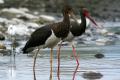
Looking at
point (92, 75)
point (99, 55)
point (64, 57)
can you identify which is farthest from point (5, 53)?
point (92, 75)

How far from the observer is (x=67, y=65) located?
1394 cm

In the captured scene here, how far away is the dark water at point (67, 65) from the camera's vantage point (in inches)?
476

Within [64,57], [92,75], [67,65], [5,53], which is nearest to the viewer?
[92,75]

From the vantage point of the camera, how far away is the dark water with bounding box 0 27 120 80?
39.7 feet

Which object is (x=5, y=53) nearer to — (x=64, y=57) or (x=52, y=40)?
(x=64, y=57)

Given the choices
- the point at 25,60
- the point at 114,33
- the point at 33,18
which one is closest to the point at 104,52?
the point at 25,60

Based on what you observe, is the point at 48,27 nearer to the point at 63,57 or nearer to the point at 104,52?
the point at 63,57

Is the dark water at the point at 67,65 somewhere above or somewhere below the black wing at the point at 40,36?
below

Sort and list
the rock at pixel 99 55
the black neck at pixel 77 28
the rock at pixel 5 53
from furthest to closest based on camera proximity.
→ the rock at pixel 5 53 < the rock at pixel 99 55 < the black neck at pixel 77 28

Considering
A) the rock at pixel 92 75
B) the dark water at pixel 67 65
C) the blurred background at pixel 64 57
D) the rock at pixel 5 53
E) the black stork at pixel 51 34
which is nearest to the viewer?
the black stork at pixel 51 34

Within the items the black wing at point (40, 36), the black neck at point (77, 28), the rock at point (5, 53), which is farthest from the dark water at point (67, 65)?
the black neck at point (77, 28)

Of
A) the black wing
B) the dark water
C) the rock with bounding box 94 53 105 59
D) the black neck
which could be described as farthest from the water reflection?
the black neck

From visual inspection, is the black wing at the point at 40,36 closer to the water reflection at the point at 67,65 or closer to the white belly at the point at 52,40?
the white belly at the point at 52,40

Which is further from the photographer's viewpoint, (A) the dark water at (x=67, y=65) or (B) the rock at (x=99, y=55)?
(B) the rock at (x=99, y=55)
